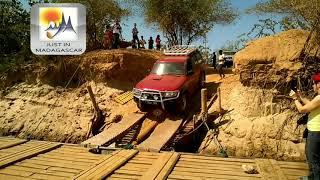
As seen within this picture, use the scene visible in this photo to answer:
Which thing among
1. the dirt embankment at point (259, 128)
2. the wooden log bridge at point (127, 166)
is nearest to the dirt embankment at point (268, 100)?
the dirt embankment at point (259, 128)

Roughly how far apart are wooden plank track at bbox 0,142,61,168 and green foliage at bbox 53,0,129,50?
10.8 meters

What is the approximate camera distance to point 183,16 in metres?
26.0

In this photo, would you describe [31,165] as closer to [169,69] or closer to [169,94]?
[169,94]

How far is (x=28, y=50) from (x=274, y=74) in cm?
1224

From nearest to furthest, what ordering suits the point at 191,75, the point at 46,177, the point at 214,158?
the point at 46,177 < the point at 214,158 < the point at 191,75

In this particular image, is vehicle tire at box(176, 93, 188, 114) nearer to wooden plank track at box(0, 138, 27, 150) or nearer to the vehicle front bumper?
the vehicle front bumper

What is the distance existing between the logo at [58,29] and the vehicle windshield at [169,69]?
4957 mm

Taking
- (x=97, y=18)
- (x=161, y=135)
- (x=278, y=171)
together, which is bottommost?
(x=161, y=135)

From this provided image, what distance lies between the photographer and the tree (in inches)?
1008

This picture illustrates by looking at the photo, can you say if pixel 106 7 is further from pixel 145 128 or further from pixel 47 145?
pixel 47 145

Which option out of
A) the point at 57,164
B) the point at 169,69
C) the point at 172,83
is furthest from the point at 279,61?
the point at 57,164

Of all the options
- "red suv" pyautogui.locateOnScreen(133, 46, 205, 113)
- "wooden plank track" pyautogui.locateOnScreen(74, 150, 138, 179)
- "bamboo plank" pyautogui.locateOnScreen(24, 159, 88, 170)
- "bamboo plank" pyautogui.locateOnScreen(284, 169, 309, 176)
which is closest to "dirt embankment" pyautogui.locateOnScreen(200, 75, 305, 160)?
"red suv" pyautogui.locateOnScreen(133, 46, 205, 113)

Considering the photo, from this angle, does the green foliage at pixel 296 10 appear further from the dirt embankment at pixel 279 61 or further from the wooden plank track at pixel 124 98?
the wooden plank track at pixel 124 98

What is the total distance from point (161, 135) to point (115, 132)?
153 cm
